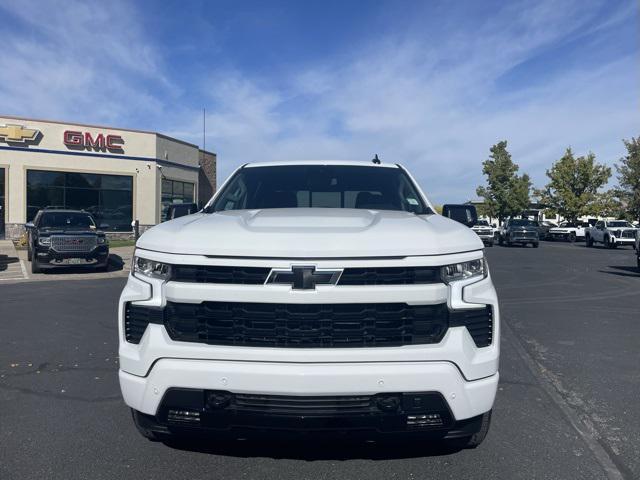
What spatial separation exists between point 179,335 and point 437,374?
131 cm

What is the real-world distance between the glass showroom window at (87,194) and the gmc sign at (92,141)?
4.42ft

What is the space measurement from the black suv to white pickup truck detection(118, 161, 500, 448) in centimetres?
1280

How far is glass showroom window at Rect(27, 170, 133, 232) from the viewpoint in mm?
27562

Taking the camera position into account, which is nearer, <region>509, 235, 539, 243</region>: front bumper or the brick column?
<region>509, 235, 539, 243</region>: front bumper

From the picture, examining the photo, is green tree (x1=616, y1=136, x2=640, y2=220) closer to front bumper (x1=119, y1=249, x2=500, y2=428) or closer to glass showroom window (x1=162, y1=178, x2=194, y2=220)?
glass showroom window (x1=162, y1=178, x2=194, y2=220)

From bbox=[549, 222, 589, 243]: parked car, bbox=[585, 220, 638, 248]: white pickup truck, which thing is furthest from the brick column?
bbox=[549, 222, 589, 243]: parked car

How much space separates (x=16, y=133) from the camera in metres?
26.6

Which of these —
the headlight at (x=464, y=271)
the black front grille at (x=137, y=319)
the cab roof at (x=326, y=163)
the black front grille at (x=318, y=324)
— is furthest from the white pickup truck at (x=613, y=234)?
the black front grille at (x=137, y=319)

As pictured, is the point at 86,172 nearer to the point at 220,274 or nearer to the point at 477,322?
the point at 220,274

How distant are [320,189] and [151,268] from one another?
2018 millimetres

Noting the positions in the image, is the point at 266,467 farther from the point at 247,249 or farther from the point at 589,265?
the point at 589,265

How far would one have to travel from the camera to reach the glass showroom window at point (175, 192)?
1256 inches

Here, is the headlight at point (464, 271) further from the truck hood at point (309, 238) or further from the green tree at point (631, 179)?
the green tree at point (631, 179)

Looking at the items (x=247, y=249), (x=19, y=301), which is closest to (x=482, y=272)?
(x=247, y=249)
